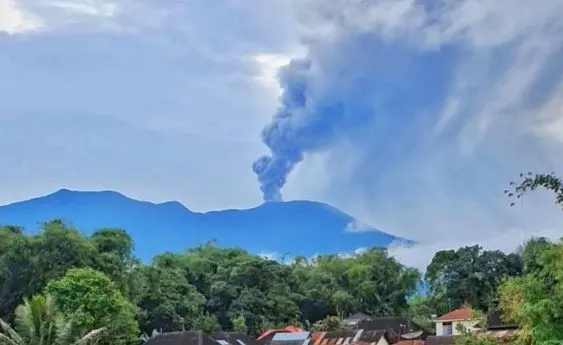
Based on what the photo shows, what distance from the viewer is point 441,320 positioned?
52.3 metres

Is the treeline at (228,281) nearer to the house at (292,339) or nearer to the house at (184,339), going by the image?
the house at (184,339)

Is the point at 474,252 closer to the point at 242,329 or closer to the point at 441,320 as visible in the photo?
the point at 441,320

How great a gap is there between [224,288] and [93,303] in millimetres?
27064

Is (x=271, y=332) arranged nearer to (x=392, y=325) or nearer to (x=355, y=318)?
(x=392, y=325)

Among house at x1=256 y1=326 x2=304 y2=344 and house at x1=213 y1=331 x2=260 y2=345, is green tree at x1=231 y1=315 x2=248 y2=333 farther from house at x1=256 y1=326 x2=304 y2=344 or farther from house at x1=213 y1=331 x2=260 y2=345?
house at x1=213 y1=331 x2=260 y2=345

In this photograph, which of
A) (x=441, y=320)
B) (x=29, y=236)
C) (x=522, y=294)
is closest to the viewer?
(x=522, y=294)

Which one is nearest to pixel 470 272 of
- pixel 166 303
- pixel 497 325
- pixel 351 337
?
pixel 351 337

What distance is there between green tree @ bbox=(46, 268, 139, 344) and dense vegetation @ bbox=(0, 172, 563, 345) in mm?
47

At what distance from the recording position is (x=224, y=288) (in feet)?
212

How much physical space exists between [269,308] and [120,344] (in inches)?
1028

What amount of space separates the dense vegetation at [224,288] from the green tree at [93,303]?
0.05 m

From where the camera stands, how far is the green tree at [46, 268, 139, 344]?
37.6 metres

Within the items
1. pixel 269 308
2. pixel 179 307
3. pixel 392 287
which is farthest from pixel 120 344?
pixel 392 287

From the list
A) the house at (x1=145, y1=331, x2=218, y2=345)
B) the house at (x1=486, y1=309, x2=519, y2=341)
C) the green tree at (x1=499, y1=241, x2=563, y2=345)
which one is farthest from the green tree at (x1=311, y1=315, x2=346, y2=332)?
the green tree at (x1=499, y1=241, x2=563, y2=345)
